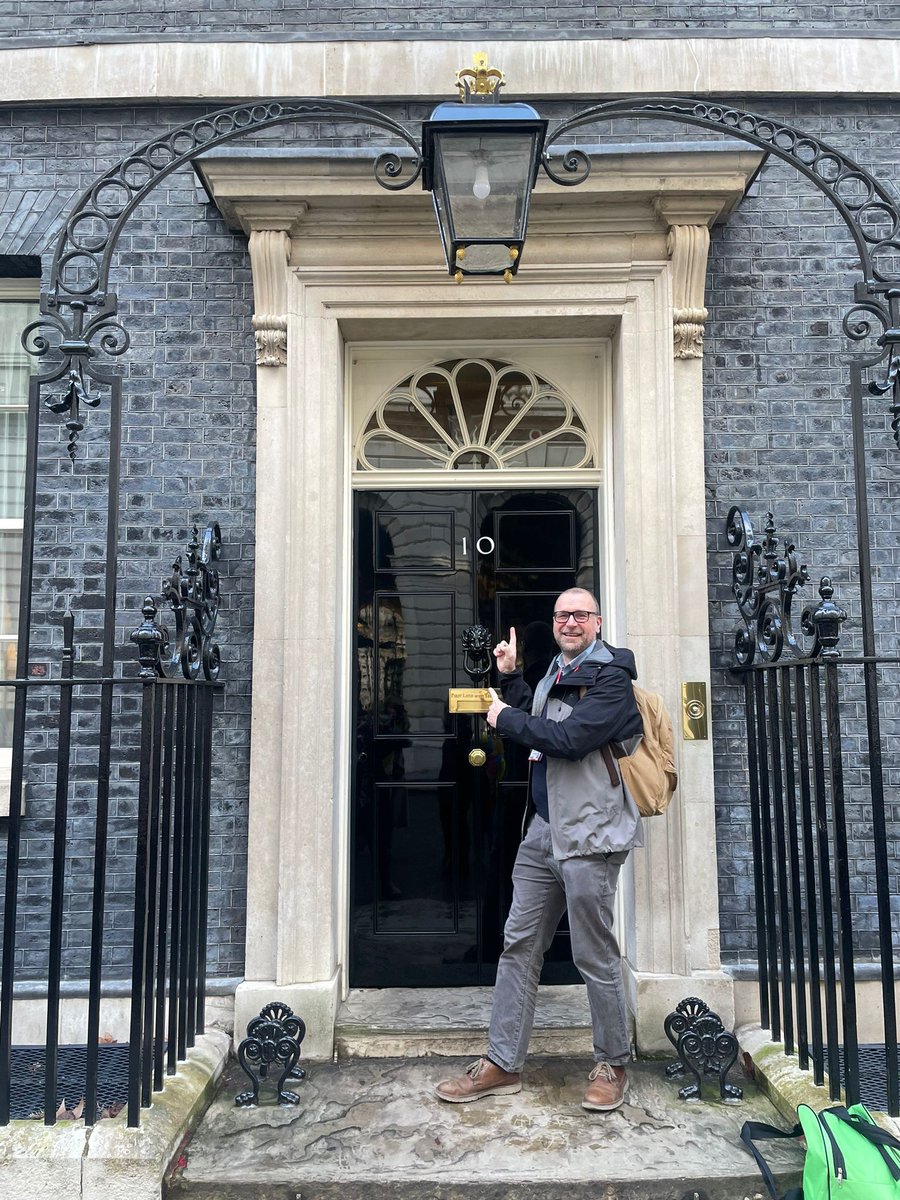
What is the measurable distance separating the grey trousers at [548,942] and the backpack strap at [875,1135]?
0.84m

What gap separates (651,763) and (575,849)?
19.0 inches

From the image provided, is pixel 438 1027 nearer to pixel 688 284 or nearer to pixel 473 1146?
pixel 473 1146

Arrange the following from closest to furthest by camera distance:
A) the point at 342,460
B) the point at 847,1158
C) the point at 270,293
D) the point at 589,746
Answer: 1. the point at 847,1158
2. the point at 589,746
3. the point at 270,293
4. the point at 342,460

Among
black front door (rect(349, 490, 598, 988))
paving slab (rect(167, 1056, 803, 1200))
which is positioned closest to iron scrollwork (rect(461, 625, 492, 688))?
black front door (rect(349, 490, 598, 988))

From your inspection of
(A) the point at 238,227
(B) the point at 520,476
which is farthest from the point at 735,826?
(A) the point at 238,227

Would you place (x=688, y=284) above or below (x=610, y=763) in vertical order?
above

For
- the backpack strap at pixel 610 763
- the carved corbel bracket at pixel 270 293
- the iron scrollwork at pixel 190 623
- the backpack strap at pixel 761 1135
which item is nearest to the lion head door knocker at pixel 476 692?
the backpack strap at pixel 610 763

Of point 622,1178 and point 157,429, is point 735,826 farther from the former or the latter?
point 157,429

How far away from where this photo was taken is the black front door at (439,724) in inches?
183

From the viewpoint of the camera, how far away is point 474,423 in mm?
4891

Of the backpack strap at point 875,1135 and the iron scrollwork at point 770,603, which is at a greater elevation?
the iron scrollwork at point 770,603

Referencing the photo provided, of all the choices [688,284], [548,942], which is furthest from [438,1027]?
[688,284]

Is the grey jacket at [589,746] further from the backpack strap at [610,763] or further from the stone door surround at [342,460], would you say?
the stone door surround at [342,460]

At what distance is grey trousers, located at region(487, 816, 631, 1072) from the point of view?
3.55 m
